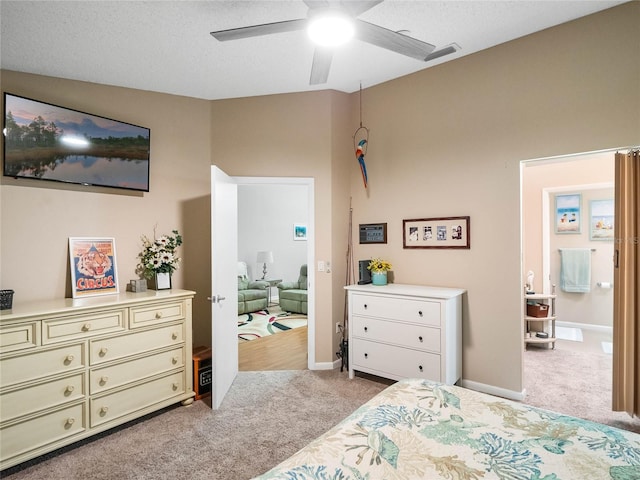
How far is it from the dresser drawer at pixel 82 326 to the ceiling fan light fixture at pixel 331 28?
7.60 feet

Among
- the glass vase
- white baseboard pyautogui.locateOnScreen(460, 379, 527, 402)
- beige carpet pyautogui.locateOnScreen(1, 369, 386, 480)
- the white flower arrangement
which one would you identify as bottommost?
beige carpet pyautogui.locateOnScreen(1, 369, 386, 480)

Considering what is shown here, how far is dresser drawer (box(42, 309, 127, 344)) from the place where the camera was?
228cm

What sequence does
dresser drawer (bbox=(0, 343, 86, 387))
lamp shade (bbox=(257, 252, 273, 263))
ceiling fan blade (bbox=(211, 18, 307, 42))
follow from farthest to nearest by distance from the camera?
lamp shade (bbox=(257, 252, 273, 263)) → dresser drawer (bbox=(0, 343, 86, 387)) → ceiling fan blade (bbox=(211, 18, 307, 42))

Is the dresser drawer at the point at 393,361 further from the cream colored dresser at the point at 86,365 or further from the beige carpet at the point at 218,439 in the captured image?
the cream colored dresser at the point at 86,365

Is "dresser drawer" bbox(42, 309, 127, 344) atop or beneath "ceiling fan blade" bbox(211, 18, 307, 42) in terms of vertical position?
beneath

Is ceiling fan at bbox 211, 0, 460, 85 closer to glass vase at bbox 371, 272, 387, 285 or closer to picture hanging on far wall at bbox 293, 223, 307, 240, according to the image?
glass vase at bbox 371, 272, 387, 285

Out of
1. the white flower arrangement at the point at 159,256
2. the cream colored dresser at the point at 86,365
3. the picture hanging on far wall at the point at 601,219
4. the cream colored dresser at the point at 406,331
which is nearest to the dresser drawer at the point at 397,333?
the cream colored dresser at the point at 406,331

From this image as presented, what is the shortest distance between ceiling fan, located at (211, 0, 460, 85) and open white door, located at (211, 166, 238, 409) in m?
1.27

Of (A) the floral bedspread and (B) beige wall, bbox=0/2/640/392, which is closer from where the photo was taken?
(A) the floral bedspread

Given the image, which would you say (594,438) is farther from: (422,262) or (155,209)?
(155,209)

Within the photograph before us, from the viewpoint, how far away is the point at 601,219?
505 centimetres

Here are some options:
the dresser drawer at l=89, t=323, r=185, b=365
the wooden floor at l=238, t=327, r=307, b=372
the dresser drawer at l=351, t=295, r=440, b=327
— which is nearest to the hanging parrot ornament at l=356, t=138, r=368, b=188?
the dresser drawer at l=351, t=295, r=440, b=327

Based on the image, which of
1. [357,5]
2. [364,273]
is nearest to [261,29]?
[357,5]

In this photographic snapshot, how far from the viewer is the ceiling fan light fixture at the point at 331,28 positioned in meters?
1.70
